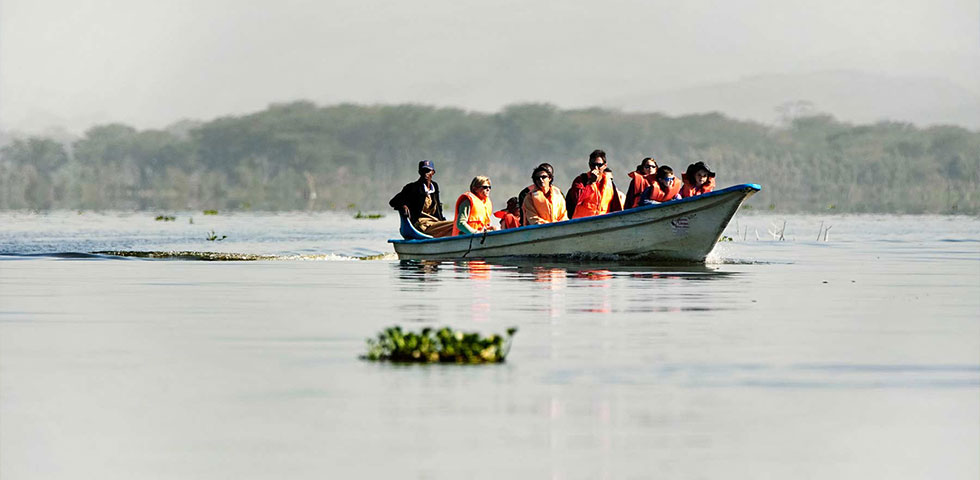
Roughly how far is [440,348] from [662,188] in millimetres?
16501

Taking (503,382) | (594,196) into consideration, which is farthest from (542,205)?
(503,382)

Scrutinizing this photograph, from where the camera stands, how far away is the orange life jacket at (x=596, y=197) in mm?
31422

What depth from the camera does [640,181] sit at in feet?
101

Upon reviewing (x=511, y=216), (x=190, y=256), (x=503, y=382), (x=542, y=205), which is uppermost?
(x=542, y=205)

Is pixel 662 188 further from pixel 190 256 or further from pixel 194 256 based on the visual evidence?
pixel 190 256

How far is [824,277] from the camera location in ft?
90.7

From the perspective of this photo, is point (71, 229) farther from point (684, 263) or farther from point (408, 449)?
point (408, 449)

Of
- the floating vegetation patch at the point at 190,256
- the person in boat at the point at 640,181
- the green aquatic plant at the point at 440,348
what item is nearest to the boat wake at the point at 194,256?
the floating vegetation patch at the point at 190,256

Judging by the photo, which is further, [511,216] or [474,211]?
[511,216]

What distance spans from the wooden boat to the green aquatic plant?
15584 millimetres

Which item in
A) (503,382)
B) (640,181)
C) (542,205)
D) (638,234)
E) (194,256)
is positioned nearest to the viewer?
(503,382)

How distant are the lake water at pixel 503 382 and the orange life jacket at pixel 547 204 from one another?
5.47 metres

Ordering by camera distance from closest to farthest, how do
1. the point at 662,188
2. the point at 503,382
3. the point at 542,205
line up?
the point at 503,382
the point at 662,188
the point at 542,205

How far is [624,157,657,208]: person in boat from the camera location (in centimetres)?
3072
